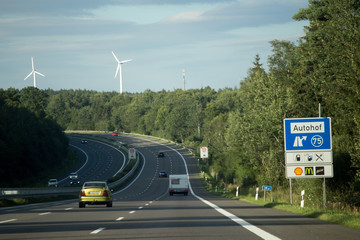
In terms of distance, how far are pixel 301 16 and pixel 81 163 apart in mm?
71679

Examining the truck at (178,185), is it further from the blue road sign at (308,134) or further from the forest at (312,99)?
the blue road sign at (308,134)

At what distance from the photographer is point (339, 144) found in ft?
119

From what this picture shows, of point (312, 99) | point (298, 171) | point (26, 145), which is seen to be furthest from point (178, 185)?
point (26, 145)

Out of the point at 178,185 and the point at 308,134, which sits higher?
the point at 308,134

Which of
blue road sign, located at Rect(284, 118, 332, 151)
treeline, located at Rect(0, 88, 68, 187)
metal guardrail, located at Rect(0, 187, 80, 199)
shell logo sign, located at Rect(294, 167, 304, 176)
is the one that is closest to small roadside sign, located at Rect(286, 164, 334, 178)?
shell logo sign, located at Rect(294, 167, 304, 176)

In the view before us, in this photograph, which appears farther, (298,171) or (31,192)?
(31,192)

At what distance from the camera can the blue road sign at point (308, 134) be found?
26092mm

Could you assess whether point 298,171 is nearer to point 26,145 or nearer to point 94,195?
point 94,195

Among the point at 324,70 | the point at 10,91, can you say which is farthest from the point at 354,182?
the point at 10,91

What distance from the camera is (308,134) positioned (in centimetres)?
2644

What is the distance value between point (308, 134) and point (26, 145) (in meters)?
83.0

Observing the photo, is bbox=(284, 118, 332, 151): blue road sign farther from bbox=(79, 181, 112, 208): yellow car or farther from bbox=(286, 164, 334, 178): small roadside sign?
bbox=(79, 181, 112, 208): yellow car

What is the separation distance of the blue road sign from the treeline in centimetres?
5890

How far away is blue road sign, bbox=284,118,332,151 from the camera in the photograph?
85.6 feet
